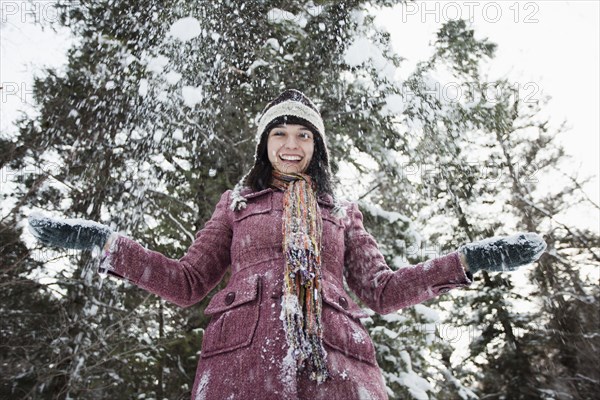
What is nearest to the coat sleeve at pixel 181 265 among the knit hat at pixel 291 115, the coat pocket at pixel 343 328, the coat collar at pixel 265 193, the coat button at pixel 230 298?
the coat collar at pixel 265 193

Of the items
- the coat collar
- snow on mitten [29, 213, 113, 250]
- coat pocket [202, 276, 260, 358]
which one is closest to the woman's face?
the coat collar

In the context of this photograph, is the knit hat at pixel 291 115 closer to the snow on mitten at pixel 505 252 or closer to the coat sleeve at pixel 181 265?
the coat sleeve at pixel 181 265

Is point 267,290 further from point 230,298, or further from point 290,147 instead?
point 290,147

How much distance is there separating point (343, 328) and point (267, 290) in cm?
33

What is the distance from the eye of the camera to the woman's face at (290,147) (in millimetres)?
2125

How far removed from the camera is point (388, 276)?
185 centimetres

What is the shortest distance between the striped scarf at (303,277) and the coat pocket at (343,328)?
1.9 inches

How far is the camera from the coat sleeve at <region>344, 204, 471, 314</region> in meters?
1.64

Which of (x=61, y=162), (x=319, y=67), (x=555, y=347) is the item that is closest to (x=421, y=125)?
(x=319, y=67)

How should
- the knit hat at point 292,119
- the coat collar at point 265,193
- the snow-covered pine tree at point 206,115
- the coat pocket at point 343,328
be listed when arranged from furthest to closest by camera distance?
the snow-covered pine tree at point 206,115 < the knit hat at point 292,119 < the coat collar at point 265,193 < the coat pocket at point 343,328

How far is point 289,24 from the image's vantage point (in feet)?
17.1

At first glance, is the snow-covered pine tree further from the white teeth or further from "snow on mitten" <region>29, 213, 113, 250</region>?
"snow on mitten" <region>29, 213, 113, 250</region>

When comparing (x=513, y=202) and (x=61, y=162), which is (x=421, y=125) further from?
(x=513, y=202)

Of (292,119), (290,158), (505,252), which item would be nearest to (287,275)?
(290,158)
